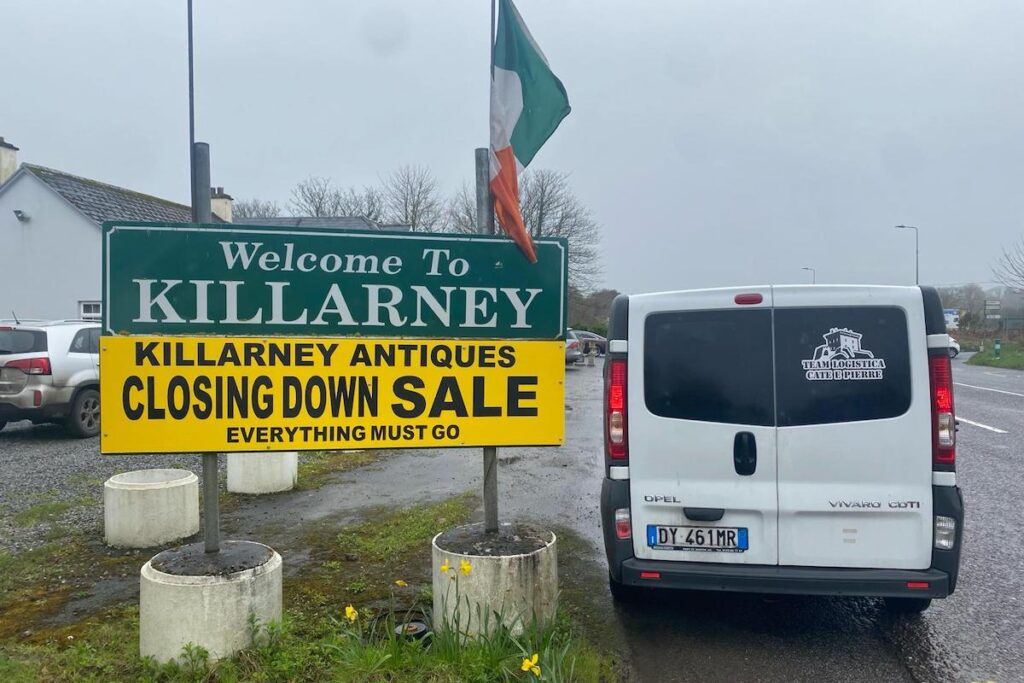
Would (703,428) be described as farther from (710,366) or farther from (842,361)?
(842,361)

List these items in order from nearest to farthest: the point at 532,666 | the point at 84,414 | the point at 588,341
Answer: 1. the point at 532,666
2. the point at 84,414
3. the point at 588,341

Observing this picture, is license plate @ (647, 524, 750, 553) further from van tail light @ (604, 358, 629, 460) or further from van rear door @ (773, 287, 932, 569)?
van tail light @ (604, 358, 629, 460)

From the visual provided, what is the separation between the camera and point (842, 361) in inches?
162

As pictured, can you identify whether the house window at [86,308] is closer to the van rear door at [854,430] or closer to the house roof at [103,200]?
the house roof at [103,200]

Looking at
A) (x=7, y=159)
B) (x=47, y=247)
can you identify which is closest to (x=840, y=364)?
(x=47, y=247)

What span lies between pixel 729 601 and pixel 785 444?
1453 millimetres

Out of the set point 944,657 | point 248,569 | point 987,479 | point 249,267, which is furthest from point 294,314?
point 987,479

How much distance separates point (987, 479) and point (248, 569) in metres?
8.32

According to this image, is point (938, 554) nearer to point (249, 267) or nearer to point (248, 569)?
point (248, 569)

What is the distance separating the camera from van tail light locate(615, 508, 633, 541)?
427 centimetres

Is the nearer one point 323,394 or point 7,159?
point 323,394

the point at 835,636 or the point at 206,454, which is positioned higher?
the point at 206,454

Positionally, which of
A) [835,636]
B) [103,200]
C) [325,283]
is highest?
[103,200]

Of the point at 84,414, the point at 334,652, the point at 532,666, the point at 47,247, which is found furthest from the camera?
the point at 47,247
